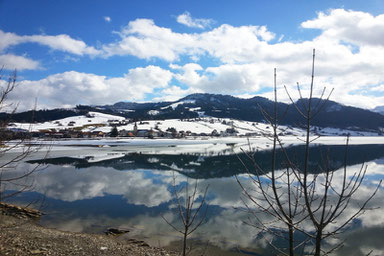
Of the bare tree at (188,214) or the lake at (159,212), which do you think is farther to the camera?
the lake at (159,212)

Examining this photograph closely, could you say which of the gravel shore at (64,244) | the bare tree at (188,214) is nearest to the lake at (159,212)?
the bare tree at (188,214)

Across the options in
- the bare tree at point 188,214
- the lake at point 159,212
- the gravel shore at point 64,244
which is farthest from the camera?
the lake at point 159,212

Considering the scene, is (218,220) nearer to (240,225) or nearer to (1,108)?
(240,225)

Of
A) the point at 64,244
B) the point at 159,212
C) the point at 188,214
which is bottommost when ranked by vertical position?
the point at 159,212

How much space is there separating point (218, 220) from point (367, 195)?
15.7m

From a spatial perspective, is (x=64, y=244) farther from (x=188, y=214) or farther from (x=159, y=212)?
(x=188, y=214)

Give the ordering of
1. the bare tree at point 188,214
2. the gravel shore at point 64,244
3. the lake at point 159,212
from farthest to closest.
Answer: the lake at point 159,212 < the gravel shore at point 64,244 < the bare tree at point 188,214

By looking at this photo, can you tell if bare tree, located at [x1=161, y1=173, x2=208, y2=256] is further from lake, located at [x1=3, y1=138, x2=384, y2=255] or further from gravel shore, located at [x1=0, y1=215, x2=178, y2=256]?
gravel shore, located at [x1=0, y1=215, x2=178, y2=256]

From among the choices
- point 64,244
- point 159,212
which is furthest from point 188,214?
point 159,212

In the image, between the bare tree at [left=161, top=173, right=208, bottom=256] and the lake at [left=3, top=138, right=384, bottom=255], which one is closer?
the bare tree at [left=161, top=173, right=208, bottom=256]

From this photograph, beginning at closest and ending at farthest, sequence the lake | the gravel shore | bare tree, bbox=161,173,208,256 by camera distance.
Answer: bare tree, bbox=161,173,208,256, the gravel shore, the lake

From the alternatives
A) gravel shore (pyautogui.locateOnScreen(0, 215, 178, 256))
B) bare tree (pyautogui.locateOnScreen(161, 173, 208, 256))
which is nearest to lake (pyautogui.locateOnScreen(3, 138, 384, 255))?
bare tree (pyautogui.locateOnScreen(161, 173, 208, 256))

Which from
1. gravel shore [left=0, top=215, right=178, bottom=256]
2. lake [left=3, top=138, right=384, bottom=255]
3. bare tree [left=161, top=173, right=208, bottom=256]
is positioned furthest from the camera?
lake [left=3, top=138, right=384, bottom=255]

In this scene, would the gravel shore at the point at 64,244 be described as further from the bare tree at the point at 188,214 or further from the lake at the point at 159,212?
the bare tree at the point at 188,214
